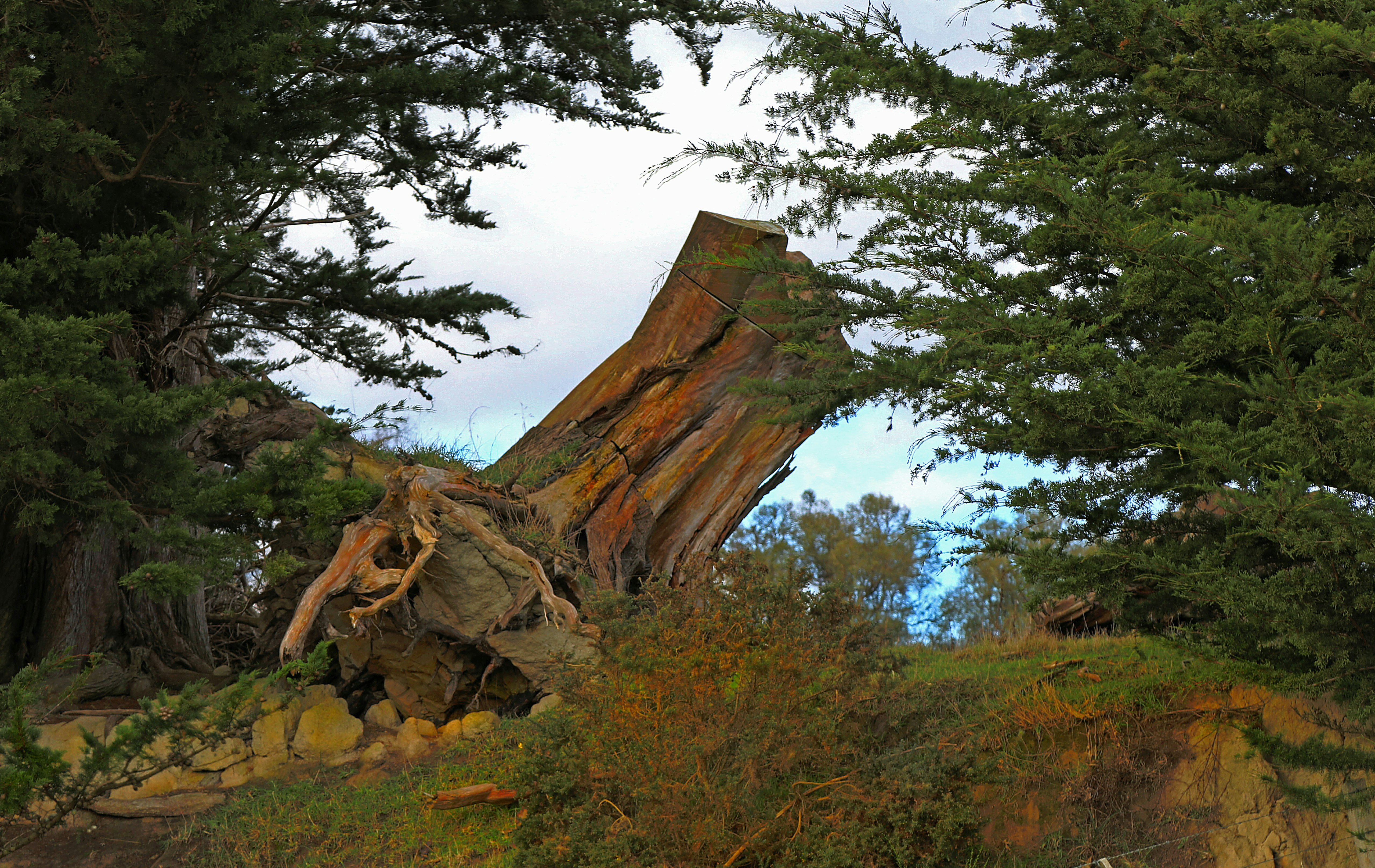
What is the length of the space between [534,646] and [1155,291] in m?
5.68

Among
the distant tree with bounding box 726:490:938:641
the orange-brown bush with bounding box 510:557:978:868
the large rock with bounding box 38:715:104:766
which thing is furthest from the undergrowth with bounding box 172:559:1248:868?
the distant tree with bounding box 726:490:938:641

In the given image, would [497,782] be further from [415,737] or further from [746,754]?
[746,754]

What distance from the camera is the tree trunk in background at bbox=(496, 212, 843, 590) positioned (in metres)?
10.3

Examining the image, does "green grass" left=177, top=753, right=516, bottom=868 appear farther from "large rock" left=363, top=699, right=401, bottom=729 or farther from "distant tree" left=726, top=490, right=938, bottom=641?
"distant tree" left=726, top=490, right=938, bottom=641

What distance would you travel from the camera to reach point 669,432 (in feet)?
35.3

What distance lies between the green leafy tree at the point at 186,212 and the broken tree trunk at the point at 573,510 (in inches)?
52.3

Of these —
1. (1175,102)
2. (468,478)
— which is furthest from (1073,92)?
(468,478)

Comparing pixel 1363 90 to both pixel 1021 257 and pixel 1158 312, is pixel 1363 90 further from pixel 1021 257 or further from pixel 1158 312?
pixel 1021 257

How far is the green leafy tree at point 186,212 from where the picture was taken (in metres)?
7.27

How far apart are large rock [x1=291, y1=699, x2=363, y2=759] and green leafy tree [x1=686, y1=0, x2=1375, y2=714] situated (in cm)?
456

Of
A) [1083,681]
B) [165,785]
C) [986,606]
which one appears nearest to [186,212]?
[165,785]

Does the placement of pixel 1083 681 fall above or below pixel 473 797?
above

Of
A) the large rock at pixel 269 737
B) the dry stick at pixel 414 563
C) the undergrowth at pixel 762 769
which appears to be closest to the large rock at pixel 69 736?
the large rock at pixel 269 737

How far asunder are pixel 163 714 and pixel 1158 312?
21.7ft
